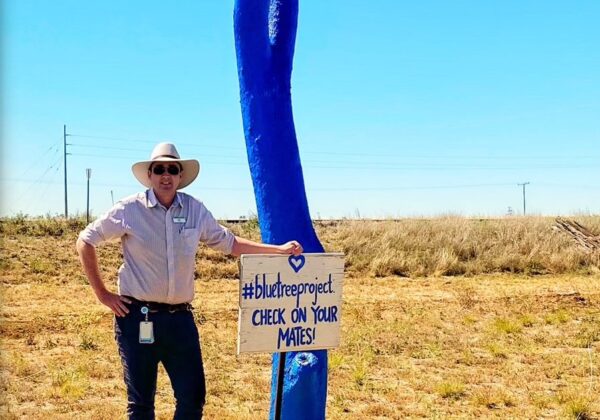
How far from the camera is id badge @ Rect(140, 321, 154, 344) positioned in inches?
117

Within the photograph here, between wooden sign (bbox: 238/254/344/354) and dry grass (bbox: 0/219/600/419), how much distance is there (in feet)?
7.68

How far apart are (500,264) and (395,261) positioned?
2612mm

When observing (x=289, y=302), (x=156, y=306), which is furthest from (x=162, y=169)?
(x=289, y=302)

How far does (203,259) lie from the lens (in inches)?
583

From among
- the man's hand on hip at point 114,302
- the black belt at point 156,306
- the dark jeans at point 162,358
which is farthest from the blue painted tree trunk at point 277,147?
the man's hand on hip at point 114,302

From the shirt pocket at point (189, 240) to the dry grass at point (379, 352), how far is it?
100 inches

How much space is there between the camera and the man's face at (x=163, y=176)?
10.0ft

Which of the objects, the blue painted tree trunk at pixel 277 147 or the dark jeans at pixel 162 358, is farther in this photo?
the blue painted tree trunk at pixel 277 147

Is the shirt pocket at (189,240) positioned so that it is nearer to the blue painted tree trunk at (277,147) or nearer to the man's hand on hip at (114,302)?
the man's hand on hip at (114,302)

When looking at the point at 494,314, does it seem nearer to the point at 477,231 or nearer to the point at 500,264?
the point at 500,264

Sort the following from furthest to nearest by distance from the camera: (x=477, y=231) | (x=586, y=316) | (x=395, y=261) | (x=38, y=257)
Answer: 1. (x=477, y=231)
2. (x=395, y=261)
3. (x=38, y=257)
4. (x=586, y=316)

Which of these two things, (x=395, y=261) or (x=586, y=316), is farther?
(x=395, y=261)

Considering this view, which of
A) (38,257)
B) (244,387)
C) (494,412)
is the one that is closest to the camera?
(494,412)

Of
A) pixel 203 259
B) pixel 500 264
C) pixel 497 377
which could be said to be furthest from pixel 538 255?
pixel 497 377
